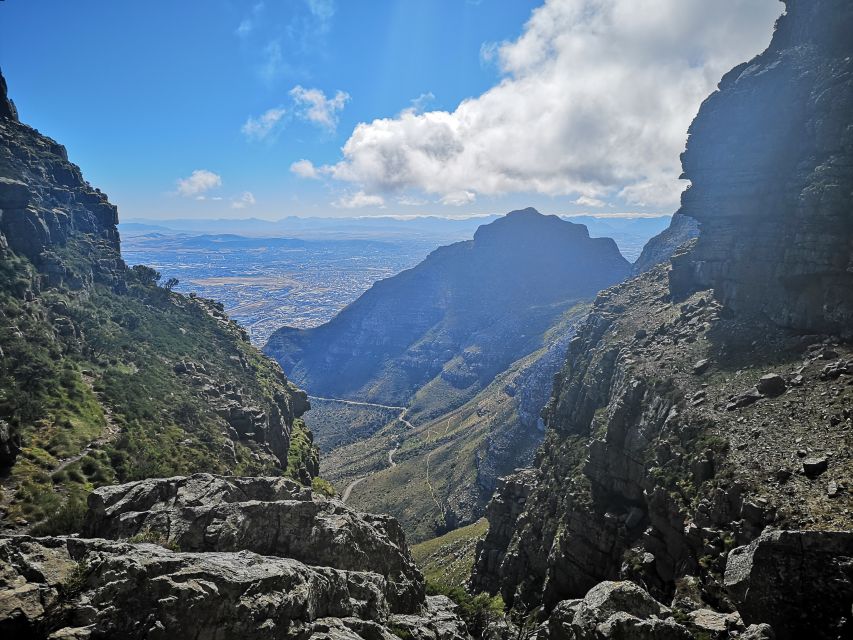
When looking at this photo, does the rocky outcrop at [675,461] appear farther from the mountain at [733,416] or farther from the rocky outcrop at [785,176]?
the rocky outcrop at [785,176]

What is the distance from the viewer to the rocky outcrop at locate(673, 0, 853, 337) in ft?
144

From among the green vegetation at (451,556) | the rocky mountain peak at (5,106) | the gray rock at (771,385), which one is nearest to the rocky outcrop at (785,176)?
the gray rock at (771,385)

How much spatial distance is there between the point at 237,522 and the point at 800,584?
29.2m

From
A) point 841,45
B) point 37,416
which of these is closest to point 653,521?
point 841,45

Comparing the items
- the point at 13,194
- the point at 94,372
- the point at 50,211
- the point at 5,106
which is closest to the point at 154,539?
the point at 94,372

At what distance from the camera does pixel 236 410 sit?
83875mm

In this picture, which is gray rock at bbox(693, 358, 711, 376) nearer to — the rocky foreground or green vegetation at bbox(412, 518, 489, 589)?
the rocky foreground

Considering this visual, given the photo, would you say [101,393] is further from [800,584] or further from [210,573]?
[800,584]

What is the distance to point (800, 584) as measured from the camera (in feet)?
71.3

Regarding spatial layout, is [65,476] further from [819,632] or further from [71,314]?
[819,632]

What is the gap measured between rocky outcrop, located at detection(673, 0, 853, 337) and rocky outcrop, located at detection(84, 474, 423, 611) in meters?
43.0

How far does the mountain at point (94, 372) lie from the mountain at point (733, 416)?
41.9 meters

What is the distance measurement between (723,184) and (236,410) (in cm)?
7865

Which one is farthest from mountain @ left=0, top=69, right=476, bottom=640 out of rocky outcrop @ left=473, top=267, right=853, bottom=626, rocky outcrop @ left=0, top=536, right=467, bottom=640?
rocky outcrop @ left=473, top=267, right=853, bottom=626
